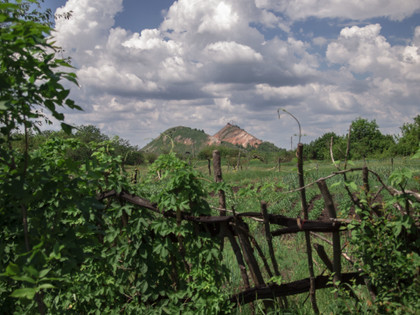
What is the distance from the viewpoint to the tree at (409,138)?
4841 cm

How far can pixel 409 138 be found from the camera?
173ft

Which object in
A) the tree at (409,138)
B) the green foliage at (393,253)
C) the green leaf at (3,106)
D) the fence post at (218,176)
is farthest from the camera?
the tree at (409,138)

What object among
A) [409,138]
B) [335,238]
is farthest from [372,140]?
[335,238]

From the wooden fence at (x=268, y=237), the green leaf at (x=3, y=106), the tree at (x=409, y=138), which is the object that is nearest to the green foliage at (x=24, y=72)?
the green leaf at (x=3, y=106)

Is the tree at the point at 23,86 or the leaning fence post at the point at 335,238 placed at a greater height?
the tree at the point at 23,86

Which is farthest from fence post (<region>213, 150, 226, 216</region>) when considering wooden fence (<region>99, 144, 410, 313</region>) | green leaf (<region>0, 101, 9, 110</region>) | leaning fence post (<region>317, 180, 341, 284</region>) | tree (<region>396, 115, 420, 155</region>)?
tree (<region>396, 115, 420, 155</region>)

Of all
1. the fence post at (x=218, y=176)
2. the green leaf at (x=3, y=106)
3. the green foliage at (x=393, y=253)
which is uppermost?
the green leaf at (x=3, y=106)

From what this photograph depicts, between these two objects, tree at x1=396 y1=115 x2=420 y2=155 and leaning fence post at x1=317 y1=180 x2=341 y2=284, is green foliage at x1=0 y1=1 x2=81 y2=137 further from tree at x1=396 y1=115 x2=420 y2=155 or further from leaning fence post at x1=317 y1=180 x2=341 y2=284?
tree at x1=396 y1=115 x2=420 y2=155

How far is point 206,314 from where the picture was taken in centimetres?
301

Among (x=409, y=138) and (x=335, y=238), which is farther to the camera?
(x=409, y=138)

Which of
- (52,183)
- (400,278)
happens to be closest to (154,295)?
(52,183)

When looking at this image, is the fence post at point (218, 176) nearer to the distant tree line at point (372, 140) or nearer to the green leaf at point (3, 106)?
the green leaf at point (3, 106)

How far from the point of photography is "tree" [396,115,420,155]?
4841cm

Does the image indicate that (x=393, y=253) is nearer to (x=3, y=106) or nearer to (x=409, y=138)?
(x=3, y=106)
